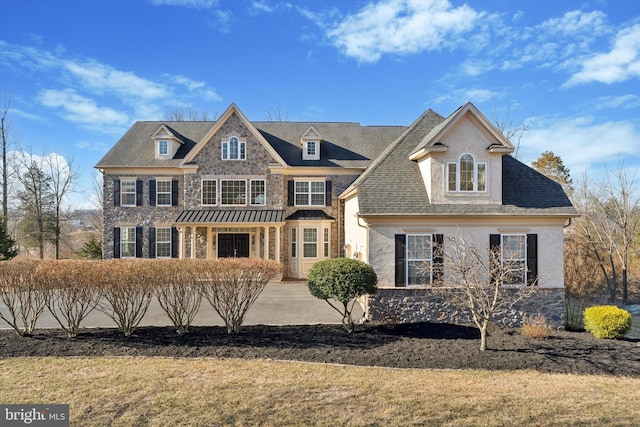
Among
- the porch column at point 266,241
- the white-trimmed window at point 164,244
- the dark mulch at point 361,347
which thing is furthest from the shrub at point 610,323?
the white-trimmed window at point 164,244

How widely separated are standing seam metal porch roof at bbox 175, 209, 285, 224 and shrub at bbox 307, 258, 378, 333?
8.78 m

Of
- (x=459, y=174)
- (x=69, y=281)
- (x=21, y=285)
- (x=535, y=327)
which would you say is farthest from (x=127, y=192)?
(x=535, y=327)

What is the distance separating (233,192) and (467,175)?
42.7 ft

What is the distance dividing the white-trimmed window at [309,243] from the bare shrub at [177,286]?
10.3 meters

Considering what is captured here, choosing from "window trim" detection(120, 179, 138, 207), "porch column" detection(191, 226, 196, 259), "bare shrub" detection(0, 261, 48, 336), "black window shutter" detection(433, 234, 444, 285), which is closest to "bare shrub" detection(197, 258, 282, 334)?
"bare shrub" detection(0, 261, 48, 336)

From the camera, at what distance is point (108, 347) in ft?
28.2

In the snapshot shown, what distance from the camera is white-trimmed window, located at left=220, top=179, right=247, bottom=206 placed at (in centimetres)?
1989

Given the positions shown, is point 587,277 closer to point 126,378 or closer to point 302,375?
point 302,375

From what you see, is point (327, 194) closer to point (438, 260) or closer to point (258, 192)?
point (258, 192)

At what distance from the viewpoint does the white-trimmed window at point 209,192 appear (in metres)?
19.8

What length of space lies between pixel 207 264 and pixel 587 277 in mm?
20986

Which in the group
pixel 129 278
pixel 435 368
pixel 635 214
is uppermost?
pixel 635 214

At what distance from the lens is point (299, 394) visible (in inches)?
245

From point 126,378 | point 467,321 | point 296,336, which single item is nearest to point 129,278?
point 126,378
